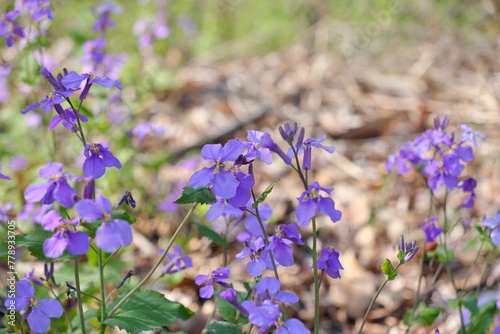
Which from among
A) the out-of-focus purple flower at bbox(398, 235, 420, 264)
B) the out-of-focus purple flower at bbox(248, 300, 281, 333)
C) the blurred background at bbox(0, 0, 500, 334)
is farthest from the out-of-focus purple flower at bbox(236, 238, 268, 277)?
the blurred background at bbox(0, 0, 500, 334)

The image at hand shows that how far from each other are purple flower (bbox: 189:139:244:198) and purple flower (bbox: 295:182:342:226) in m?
0.24

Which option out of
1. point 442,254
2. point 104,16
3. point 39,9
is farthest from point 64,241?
point 104,16

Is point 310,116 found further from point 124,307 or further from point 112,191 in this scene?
point 124,307

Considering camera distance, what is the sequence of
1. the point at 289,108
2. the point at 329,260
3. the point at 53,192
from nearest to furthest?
the point at 53,192 → the point at 329,260 → the point at 289,108

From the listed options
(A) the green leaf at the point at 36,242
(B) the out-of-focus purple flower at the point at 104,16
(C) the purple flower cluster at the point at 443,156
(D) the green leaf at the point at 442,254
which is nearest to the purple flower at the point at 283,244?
(A) the green leaf at the point at 36,242

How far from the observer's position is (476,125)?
4.91m

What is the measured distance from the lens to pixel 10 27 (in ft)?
10.4

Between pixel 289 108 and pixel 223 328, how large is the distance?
4286 millimetres

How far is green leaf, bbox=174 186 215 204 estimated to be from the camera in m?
1.79

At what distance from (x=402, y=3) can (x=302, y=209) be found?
266 inches

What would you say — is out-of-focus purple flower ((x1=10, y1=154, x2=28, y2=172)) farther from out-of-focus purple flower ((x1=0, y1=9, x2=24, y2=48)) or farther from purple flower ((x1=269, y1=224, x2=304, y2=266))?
purple flower ((x1=269, y1=224, x2=304, y2=266))

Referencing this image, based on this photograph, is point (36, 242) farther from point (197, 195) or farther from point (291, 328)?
point (291, 328)

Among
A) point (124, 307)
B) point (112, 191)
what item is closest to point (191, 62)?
point (112, 191)

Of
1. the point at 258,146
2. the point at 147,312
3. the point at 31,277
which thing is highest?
the point at 258,146
